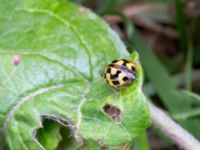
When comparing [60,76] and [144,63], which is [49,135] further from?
[144,63]

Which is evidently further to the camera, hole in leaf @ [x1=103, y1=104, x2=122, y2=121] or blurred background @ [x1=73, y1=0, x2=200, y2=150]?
blurred background @ [x1=73, y1=0, x2=200, y2=150]

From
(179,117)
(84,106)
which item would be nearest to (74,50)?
(84,106)

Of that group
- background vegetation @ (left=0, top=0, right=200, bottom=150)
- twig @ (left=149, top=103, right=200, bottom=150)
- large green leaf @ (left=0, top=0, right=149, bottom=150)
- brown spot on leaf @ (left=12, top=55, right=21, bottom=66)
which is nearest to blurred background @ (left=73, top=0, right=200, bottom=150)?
background vegetation @ (left=0, top=0, right=200, bottom=150)

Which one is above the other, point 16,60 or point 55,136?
point 16,60

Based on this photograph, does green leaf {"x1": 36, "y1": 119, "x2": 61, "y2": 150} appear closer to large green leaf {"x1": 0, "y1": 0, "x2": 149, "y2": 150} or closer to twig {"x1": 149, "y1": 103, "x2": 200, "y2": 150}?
large green leaf {"x1": 0, "y1": 0, "x2": 149, "y2": 150}

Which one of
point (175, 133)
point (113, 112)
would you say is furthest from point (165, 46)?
point (113, 112)
